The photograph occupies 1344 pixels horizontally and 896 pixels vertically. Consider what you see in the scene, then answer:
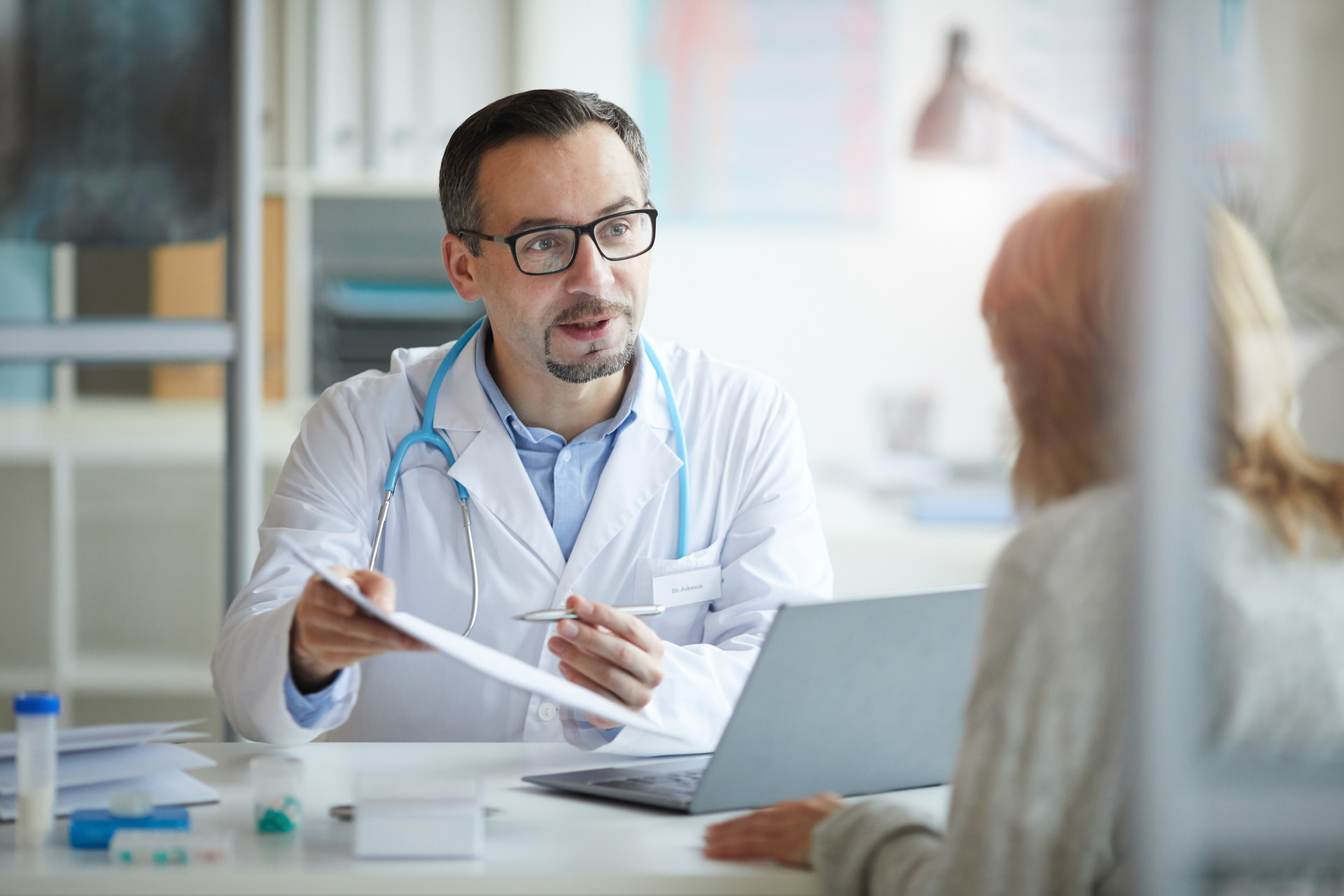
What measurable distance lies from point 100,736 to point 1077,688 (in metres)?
0.82

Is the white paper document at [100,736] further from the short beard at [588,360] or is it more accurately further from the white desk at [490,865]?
the short beard at [588,360]

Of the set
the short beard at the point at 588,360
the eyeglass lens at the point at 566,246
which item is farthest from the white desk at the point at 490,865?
the eyeglass lens at the point at 566,246

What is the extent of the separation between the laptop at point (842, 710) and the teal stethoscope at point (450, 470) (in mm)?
486

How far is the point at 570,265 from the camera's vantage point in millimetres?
1669

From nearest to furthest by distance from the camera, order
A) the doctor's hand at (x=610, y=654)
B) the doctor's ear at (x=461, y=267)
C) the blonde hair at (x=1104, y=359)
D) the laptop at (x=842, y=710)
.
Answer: the blonde hair at (x=1104, y=359) → the laptop at (x=842, y=710) → the doctor's hand at (x=610, y=654) → the doctor's ear at (x=461, y=267)

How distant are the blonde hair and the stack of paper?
752 mm

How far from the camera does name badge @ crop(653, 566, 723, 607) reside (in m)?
1.58

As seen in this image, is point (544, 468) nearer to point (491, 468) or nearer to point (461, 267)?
point (491, 468)

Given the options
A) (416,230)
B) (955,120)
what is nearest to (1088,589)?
(955,120)

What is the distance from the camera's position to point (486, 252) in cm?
174

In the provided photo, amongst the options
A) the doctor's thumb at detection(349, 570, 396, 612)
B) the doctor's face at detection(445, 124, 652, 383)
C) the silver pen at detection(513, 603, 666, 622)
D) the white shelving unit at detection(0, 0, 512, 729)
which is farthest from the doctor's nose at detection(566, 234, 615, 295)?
the white shelving unit at detection(0, 0, 512, 729)

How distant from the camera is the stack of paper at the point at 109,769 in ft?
3.50

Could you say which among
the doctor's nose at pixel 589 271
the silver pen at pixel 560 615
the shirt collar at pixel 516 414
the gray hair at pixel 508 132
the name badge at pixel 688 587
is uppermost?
the gray hair at pixel 508 132

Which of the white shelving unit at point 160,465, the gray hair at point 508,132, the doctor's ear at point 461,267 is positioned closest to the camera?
the gray hair at point 508,132
